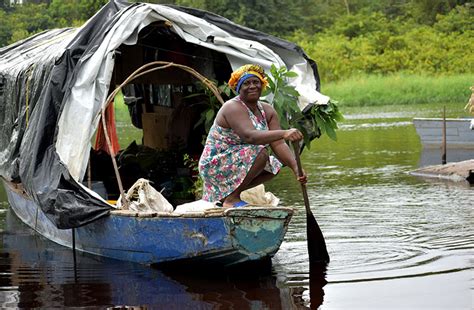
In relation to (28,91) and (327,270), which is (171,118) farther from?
(327,270)

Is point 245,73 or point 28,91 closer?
point 245,73

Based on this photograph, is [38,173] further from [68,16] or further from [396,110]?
[68,16]

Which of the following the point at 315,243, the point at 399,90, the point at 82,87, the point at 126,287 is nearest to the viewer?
the point at 126,287

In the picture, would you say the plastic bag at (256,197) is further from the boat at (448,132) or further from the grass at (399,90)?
the grass at (399,90)

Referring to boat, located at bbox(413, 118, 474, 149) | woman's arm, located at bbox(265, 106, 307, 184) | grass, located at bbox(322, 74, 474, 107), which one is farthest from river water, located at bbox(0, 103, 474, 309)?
grass, located at bbox(322, 74, 474, 107)

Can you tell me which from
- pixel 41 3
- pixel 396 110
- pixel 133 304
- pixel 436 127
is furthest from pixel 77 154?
pixel 41 3

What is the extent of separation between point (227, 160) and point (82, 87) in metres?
1.58

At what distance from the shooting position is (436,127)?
19.1 meters

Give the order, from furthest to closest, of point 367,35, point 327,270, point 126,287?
point 367,35, point 327,270, point 126,287

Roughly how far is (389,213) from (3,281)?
4561 millimetres

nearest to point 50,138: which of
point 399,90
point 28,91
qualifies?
point 28,91

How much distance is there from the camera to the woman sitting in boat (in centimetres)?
814

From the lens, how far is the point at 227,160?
8.23m

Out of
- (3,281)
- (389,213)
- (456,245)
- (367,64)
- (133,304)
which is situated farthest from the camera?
(367,64)
